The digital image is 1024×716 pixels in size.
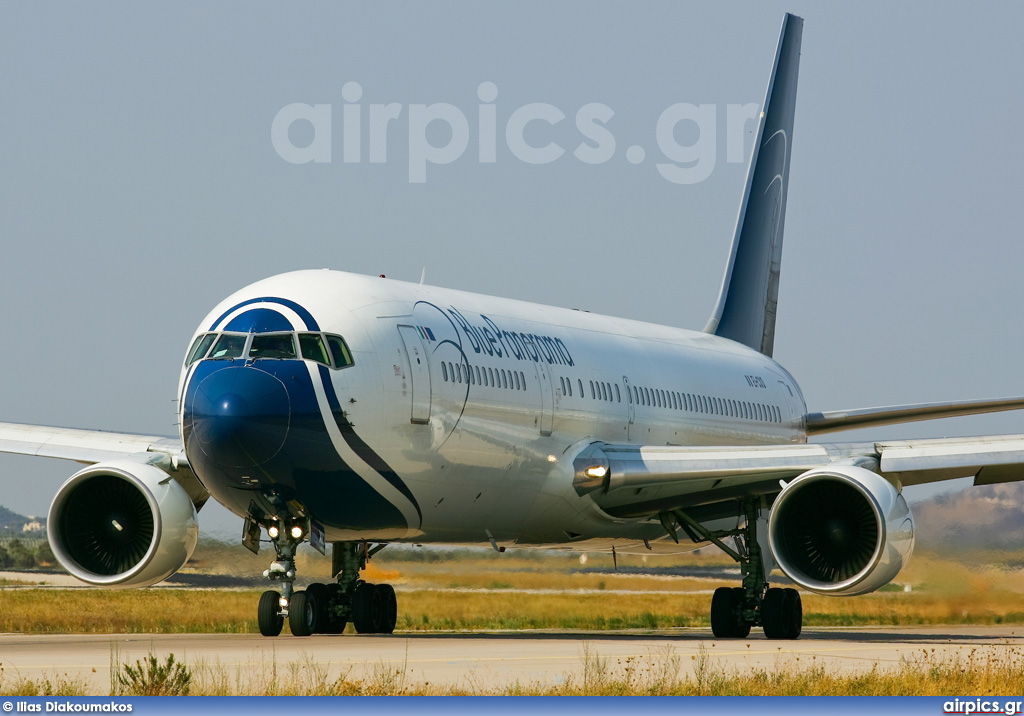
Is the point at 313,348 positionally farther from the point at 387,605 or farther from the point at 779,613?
the point at 779,613

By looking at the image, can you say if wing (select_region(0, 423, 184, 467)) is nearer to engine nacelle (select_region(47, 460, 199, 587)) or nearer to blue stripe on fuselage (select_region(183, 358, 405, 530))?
engine nacelle (select_region(47, 460, 199, 587))

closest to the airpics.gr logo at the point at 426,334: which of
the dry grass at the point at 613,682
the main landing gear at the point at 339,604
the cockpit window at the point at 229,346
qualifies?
the cockpit window at the point at 229,346

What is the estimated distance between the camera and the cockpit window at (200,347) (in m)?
15.2

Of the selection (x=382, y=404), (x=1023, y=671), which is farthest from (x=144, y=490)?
(x=1023, y=671)

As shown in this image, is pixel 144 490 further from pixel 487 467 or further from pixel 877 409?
pixel 877 409

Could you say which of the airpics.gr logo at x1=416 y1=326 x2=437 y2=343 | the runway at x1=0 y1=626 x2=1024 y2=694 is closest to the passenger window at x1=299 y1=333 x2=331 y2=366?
the airpics.gr logo at x1=416 y1=326 x2=437 y2=343

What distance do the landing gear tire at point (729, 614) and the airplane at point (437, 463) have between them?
2 centimetres

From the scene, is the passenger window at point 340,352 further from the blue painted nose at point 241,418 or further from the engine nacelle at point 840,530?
the engine nacelle at point 840,530

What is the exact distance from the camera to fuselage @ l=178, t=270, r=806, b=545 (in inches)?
577

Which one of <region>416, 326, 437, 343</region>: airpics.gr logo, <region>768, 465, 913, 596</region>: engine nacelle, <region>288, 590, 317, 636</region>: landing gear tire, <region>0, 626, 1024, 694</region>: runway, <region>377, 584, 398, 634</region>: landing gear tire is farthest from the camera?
<region>377, 584, 398, 634</region>: landing gear tire

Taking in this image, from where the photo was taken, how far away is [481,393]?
17.0 m

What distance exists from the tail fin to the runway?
9.53 metres

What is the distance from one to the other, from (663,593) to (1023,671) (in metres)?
16.0

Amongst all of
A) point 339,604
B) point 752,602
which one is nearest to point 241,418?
point 339,604
